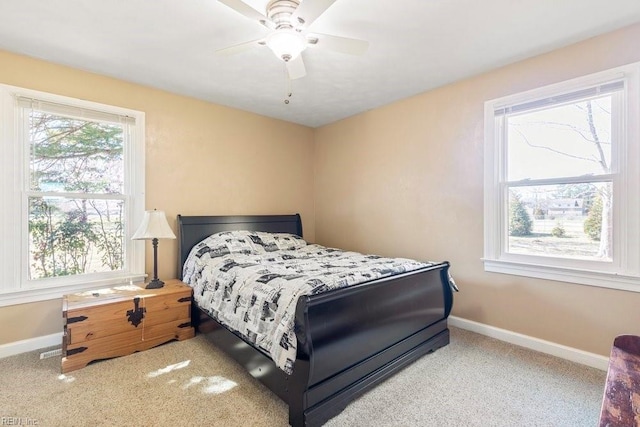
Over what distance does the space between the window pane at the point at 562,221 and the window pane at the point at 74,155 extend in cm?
381

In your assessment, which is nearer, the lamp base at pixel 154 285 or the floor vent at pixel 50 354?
the floor vent at pixel 50 354

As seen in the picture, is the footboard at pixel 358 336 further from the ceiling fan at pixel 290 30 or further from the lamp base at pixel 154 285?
the lamp base at pixel 154 285

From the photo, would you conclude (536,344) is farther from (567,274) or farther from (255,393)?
(255,393)

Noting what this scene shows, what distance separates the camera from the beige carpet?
173 cm

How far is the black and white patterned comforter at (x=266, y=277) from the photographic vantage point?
5.96ft

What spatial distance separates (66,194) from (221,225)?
4.73 ft

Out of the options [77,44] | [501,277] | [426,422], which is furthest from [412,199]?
[77,44]

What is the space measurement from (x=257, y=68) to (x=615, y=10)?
2619mm

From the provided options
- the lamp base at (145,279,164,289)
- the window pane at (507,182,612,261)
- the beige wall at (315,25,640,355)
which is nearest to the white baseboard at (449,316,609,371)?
the beige wall at (315,25,640,355)

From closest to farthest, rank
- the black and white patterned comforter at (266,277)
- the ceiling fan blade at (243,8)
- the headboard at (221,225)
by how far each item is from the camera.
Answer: the ceiling fan blade at (243,8) < the black and white patterned comforter at (266,277) < the headboard at (221,225)

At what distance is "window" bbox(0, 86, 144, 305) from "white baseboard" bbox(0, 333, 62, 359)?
35 cm

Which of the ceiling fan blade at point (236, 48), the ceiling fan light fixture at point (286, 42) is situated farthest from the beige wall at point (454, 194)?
the ceiling fan blade at point (236, 48)

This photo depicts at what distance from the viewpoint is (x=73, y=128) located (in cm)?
279

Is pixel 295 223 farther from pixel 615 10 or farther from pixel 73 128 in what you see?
pixel 615 10
